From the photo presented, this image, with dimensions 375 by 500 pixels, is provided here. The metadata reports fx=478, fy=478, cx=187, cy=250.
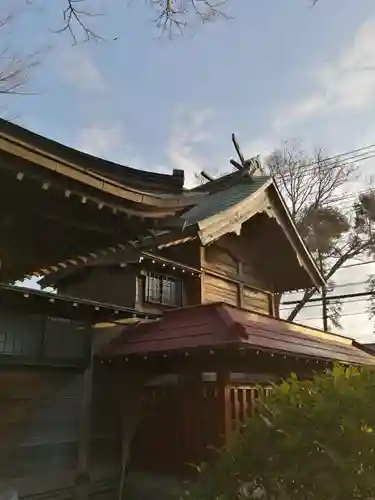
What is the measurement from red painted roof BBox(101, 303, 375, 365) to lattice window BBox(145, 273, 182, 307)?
1.17 metres

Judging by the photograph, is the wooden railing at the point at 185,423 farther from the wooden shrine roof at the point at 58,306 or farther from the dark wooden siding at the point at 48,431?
the wooden shrine roof at the point at 58,306

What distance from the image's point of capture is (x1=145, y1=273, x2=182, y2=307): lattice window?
9.23 m

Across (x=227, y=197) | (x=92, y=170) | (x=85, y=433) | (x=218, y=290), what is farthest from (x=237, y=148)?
(x=92, y=170)

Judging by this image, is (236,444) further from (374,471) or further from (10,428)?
(10,428)

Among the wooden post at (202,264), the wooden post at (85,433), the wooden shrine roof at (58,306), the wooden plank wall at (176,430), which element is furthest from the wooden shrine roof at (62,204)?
the wooden post at (202,264)

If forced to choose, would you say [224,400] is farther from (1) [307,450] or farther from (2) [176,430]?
(1) [307,450]

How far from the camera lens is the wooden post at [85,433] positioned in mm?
6961

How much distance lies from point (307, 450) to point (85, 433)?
15.3 ft

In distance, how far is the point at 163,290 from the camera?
31.6ft

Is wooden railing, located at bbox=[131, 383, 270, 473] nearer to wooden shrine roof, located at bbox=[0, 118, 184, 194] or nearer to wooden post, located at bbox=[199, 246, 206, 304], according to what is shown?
wooden post, located at bbox=[199, 246, 206, 304]

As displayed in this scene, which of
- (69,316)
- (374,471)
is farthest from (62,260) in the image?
(374,471)

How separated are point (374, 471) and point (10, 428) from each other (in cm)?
478

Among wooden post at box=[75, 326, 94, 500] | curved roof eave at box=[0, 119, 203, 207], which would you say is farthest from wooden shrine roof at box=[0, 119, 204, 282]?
wooden post at box=[75, 326, 94, 500]

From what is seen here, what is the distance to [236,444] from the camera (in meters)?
3.75
